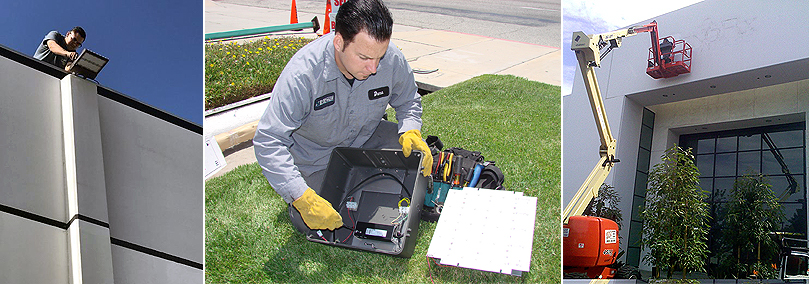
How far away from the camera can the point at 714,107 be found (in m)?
4.55

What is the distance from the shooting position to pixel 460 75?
4105 mm

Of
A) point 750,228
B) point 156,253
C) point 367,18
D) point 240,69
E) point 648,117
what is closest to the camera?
point 367,18

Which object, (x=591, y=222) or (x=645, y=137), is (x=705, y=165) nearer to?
(x=645, y=137)

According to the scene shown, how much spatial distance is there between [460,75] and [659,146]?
2603 millimetres

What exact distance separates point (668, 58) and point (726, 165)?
1.41 m

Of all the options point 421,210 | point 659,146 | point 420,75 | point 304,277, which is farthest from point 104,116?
point 659,146

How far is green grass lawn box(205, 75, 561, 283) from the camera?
1.93 meters

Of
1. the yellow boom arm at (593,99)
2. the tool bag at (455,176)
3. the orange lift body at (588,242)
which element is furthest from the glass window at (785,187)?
the tool bag at (455,176)

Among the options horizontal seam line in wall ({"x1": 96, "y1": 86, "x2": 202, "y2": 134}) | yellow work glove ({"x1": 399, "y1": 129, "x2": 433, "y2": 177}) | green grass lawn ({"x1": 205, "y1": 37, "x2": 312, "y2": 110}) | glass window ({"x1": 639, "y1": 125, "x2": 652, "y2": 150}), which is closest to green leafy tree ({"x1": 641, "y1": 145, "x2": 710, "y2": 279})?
glass window ({"x1": 639, "y1": 125, "x2": 652, "y2": 150})

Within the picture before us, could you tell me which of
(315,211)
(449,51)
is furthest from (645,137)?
(315,211)

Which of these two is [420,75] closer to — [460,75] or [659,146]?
[460,75]

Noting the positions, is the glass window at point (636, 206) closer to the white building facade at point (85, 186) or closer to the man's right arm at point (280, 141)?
the man's right arm at point (280, 141)

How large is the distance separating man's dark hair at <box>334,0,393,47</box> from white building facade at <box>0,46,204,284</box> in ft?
4.10

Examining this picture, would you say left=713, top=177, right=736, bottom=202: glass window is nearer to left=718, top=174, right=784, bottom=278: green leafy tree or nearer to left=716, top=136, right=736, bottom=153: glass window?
left=718, top=174, right=784, bottom=278: green leafy tree
